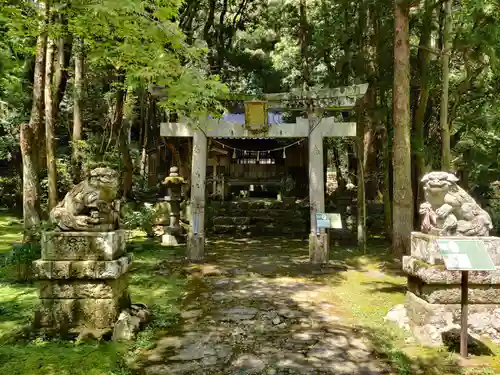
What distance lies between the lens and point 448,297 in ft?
16.4

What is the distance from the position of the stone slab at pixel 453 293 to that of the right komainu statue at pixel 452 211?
28.5 inches

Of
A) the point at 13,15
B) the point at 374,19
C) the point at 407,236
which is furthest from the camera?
the point at 374,19

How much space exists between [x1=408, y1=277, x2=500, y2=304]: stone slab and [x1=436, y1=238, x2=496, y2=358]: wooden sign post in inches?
27.4

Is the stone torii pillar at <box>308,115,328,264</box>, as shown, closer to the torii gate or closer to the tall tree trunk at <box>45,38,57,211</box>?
the torii gate

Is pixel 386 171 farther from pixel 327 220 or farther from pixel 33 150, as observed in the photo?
pixel 33 150

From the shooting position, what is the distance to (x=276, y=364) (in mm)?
4191

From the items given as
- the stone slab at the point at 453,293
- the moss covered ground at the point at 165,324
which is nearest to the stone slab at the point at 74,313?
the moss covered ground at the point at 165,324

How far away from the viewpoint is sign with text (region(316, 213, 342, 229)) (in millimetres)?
9625

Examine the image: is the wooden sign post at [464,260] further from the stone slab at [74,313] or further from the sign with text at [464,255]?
the stone slab at [74,313]

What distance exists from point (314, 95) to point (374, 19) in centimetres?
373

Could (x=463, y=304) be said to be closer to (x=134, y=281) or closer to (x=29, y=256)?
(x=134, y=281)

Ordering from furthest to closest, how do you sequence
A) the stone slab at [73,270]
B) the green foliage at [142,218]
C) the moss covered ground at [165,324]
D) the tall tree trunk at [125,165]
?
1. the tall tree trunk at [125,165]
2. the green foliage at [142,218]
3. the stone slab at [73,270]
4. the moss covered ground at [165,324]

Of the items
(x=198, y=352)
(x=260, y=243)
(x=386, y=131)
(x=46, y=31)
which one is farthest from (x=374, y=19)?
(x=198, y=352)

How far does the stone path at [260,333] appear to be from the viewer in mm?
4161
